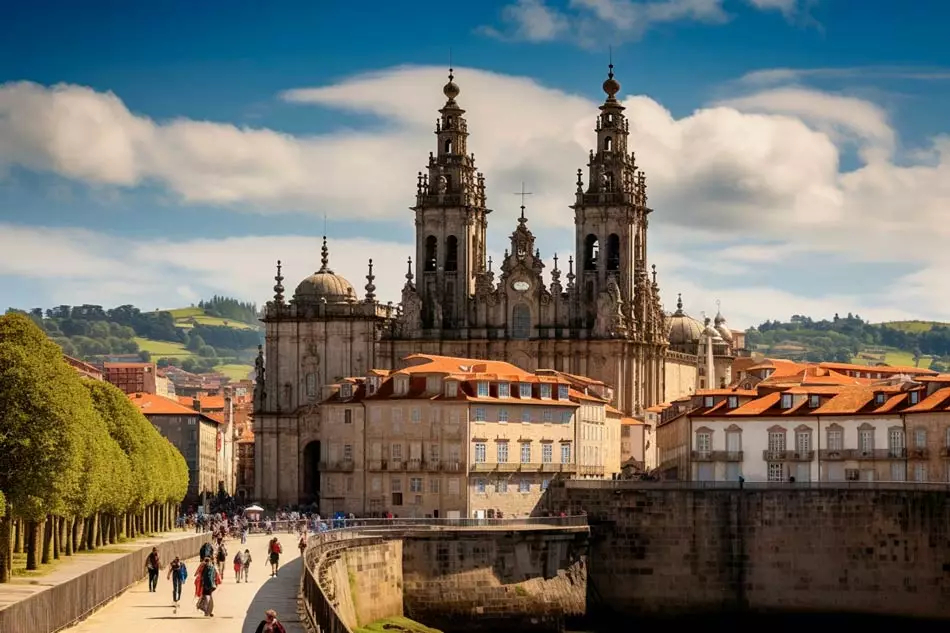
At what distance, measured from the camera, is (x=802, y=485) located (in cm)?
9356

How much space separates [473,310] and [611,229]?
1027 cm

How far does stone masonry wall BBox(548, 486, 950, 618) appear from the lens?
3553 inches

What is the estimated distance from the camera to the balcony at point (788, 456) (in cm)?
10481

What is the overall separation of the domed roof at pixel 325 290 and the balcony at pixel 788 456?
145 feet

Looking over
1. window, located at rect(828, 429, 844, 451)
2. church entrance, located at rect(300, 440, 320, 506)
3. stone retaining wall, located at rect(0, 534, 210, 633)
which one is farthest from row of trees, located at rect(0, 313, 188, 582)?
church entrance, located at rect(300, 440, 320, 506)

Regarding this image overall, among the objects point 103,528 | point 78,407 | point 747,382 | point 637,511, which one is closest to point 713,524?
point 637,511

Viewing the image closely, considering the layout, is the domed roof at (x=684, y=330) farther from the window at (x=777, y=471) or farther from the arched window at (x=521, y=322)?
the window at (x=777, y=471)

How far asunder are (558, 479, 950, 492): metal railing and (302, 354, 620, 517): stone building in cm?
1160

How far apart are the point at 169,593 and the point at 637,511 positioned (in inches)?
1391

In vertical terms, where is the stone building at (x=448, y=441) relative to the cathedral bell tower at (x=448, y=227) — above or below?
below

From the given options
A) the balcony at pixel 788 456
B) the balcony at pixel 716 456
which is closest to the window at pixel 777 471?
the balcony at pixel 788 456

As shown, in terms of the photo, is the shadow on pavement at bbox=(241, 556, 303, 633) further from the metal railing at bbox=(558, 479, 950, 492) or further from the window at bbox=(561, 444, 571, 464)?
the window at bbox=(561, 444, 571, 464)

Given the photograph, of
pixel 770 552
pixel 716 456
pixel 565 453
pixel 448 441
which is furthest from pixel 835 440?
pixel 448 441

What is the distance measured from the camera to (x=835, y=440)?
104 meters
